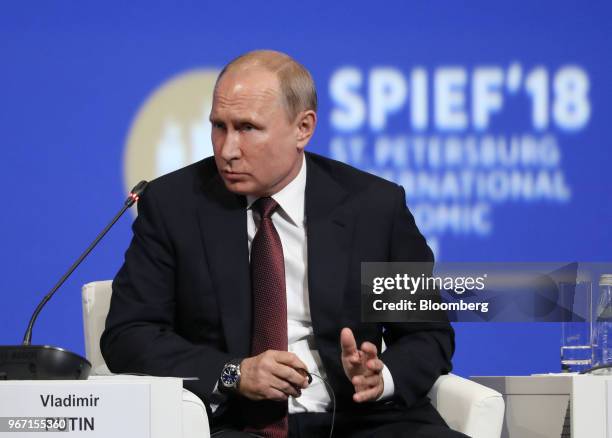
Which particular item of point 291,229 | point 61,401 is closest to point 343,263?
point 291,229

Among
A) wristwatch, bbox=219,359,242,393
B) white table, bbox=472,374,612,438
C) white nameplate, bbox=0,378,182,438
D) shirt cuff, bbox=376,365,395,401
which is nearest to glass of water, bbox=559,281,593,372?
white table, bbox=472,374,612,438

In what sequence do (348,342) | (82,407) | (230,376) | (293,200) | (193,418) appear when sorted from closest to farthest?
(82,407)
(193,418)
(348,342)
(230,376)
(293,200)

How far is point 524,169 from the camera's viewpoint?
4.13 m

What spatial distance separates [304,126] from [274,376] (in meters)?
0.71

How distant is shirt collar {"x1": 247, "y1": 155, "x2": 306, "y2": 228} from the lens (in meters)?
2.79

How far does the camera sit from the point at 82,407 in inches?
83.8

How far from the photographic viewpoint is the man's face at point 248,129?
2.67 meters

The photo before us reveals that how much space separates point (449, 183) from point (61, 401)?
7.53 feet

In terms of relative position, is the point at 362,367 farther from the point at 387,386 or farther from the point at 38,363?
the point at 38,363

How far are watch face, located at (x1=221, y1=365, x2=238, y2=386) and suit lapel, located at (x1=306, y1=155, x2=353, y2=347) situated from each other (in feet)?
0.88

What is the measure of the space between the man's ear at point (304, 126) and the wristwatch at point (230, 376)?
605mm

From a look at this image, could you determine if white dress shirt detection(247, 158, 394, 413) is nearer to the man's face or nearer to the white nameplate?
the man's face

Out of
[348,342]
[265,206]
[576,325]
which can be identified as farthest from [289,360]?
[576,325]

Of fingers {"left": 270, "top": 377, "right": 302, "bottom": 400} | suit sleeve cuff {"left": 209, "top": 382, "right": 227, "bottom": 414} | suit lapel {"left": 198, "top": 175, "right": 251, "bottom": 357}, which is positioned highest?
suit lapel {"left": 198, "top": 175, "right": 251, "bottom": 357}
